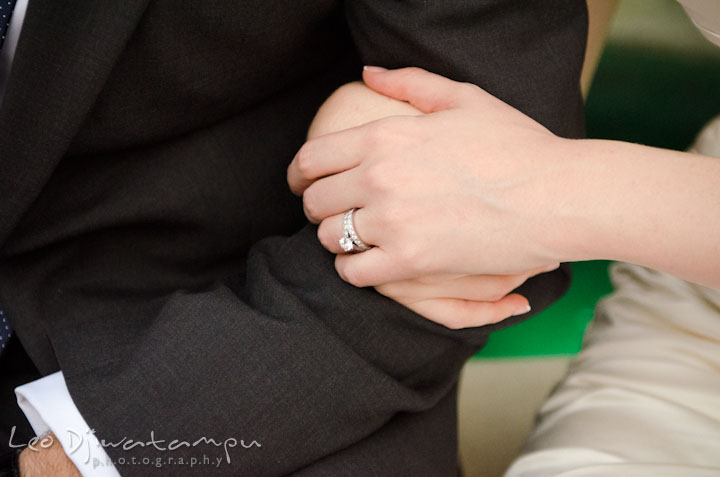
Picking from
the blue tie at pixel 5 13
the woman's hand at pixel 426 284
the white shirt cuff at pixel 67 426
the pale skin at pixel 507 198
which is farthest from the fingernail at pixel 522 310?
the blue tie at pixel 5 13

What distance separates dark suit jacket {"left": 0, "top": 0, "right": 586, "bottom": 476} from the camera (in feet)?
1.92

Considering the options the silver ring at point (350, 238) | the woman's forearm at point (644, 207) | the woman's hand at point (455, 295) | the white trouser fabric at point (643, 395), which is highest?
the silver ring at point (350, 238)

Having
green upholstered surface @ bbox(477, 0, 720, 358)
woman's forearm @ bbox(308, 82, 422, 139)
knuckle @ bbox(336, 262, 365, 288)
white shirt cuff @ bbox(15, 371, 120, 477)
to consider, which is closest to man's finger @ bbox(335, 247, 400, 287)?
knuckle @ bbox(336, 262, 365, 288)

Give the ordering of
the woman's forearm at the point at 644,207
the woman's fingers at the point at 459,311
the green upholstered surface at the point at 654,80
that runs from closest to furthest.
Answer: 1. the woman's forearm at the point at 644,207
2. the woman's fingers at the point at 459,311
3. the green upholstered surface at the point at 654,80

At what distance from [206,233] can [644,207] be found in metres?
0.49

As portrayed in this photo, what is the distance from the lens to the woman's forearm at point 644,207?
54 cm

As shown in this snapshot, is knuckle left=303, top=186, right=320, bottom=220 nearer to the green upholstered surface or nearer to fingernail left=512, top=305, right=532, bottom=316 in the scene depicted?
fingernail left=512, top=305, right=532, bottom=316

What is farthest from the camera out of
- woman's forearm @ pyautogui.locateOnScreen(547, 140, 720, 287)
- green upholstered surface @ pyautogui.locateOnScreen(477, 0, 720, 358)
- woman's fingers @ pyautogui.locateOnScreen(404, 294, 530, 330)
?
green upholstered surface @ pyautogui.locateOnScreen(477, 0, 720, 358)

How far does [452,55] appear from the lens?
A: 2.09ft

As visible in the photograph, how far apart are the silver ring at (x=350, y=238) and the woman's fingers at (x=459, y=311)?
→ 86 mm

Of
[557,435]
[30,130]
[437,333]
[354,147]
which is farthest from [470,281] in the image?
[30,130]

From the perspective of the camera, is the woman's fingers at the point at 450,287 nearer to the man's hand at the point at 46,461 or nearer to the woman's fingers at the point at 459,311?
the woman's fingers at the point at 459,311

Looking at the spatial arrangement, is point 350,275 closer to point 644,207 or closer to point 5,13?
point 644,207

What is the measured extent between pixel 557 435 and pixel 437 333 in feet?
0.88
